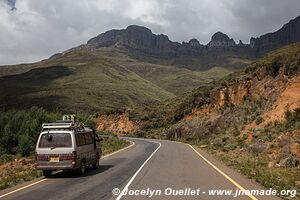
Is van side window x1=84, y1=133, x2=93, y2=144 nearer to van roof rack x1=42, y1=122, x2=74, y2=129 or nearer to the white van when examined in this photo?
the white van

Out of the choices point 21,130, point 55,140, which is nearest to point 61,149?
point 55,140

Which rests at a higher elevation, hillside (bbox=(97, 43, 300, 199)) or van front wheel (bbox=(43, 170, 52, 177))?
hillside (bbox=(97, 43, 300, 199))

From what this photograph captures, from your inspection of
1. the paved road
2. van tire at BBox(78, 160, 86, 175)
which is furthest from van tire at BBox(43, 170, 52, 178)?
van tire at BBox(78, 160, 86, 175)

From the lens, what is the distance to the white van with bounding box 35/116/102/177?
63.9 ft

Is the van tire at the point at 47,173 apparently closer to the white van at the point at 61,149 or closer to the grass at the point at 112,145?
the white van at the point at 61,149

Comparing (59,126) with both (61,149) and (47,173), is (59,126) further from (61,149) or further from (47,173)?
(47,173)

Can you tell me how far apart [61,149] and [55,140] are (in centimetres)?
56

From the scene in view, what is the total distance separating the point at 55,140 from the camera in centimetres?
1995

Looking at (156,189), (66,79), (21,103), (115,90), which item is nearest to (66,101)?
(21,103)

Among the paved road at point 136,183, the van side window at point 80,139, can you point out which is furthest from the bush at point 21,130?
the paved road at point 136,183

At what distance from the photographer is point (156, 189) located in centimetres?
1515

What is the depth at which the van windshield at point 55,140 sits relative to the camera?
65.1 feet

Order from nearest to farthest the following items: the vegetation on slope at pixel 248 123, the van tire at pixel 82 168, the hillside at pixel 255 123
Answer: the van tire at pixel 82 168, the vegetation on slope at pixel 248 123, the hillside at pixel 255 123

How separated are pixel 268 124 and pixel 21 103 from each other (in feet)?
358
